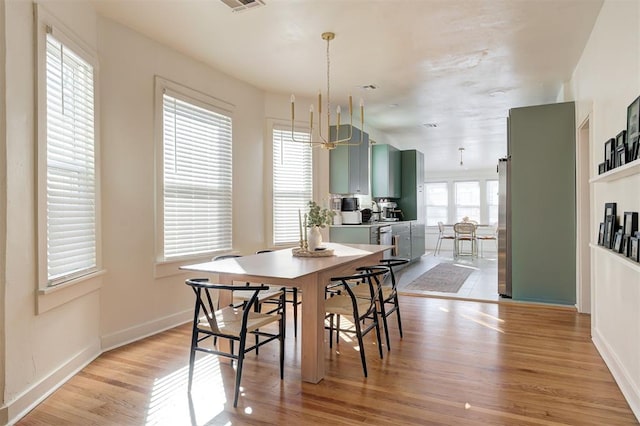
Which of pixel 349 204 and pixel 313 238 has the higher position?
pixel 349 204

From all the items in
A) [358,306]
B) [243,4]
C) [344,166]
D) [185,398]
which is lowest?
[185,398]

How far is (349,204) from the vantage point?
626cm

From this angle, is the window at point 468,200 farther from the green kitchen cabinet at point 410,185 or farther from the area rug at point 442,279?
the area rug at point 442,279

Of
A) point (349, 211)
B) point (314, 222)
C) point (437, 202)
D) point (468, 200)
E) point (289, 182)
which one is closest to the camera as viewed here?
point (314, 222)

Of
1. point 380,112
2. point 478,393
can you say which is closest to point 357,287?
point 478,393

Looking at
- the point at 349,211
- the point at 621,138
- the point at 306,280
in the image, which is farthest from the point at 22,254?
the point at 349,211

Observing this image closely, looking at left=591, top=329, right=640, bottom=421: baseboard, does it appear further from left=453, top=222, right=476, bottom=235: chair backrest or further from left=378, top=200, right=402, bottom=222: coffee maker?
left=453, top=222, right=476, bottom=235: chair backrest

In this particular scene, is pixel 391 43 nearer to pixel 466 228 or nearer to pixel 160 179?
pixel 160 179

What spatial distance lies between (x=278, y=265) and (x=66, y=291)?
1.44 metres

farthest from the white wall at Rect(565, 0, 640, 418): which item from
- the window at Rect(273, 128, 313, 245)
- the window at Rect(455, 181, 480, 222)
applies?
the window at Rect(455, 181, 480, 222)

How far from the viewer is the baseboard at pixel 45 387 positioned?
7.17ft

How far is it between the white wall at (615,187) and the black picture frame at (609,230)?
66mm

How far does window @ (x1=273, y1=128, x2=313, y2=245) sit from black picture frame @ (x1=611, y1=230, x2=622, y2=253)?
3.76 m

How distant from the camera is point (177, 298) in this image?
4.04 m
